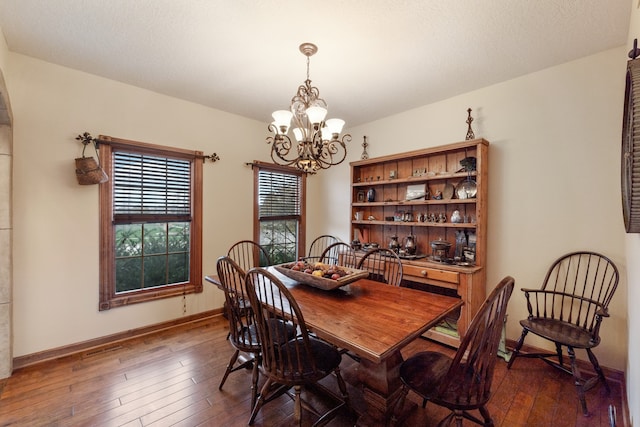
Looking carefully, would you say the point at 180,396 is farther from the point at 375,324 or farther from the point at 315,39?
the point at 315,39

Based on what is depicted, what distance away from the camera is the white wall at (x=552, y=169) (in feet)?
7.48

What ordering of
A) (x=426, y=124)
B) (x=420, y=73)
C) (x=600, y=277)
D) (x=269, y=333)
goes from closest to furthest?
1. (x=269, y=333)
2. (x=600, y=277)
3. (x=420, y=73)
4. (x=426, y=124)

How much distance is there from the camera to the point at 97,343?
275 centimetres

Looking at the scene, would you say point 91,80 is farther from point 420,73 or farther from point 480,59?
point 480,59

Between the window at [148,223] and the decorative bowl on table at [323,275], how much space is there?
1.67 metres

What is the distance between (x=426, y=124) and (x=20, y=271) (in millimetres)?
4409

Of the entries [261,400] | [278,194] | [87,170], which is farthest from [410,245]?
[87,170]

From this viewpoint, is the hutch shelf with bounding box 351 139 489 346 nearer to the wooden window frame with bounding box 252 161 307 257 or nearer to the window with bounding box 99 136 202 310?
the wooden window frame with bounding box 252 161 307 257

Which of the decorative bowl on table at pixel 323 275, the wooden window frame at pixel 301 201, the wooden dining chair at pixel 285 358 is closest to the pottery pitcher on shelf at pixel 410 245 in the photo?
the decorative bowl on table at pixel 323 275

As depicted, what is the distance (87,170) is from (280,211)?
7.75 feet

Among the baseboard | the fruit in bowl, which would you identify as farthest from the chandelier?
the baseboard

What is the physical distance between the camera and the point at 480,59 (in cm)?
243

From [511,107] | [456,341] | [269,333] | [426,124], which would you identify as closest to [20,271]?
[269,333]

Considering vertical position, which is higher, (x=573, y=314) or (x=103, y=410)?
(x=573, y=314)
